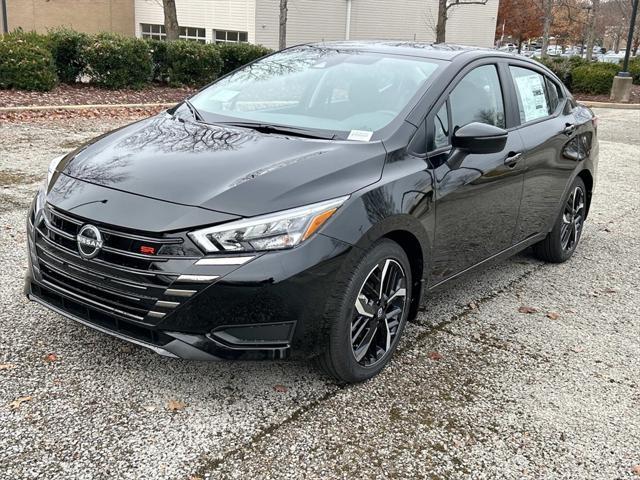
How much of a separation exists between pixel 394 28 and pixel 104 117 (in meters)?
22.9

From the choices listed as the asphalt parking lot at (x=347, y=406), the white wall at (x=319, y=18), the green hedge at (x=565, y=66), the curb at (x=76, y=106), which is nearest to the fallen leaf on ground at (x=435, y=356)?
the asphalt parking lot at (x=347, y=406)

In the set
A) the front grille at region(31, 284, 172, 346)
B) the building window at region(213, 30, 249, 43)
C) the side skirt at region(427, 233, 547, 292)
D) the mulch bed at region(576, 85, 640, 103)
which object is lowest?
the mulch bed at region(576, 85, 640, 103)

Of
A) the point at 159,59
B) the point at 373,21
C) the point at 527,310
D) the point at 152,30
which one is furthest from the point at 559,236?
the point at 152,30

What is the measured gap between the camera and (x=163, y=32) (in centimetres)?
3127

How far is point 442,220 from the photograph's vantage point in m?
3.69

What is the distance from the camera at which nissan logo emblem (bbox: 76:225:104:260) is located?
2.89 meters

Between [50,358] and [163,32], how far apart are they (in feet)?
99.5

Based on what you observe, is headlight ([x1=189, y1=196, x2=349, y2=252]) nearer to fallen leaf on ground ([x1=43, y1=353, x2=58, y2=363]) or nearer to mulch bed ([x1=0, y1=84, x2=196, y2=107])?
fallen leaf on ground ([x1=43, y1=353, x2=58, y2=363])

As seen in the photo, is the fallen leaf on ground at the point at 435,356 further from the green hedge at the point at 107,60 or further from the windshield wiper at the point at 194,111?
the green hedge at the point at 107,60

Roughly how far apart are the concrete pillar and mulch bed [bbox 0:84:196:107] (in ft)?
42.8

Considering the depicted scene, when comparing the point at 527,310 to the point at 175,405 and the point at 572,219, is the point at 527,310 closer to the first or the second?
the point at 572,219

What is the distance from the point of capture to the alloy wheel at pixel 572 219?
5.46 metres

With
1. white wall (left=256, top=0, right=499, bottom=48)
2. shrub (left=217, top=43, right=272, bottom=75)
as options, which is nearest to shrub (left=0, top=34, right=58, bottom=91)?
shrub (left=217, top=43, right=272, bottom=75)

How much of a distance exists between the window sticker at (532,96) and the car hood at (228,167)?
179 centimetres
